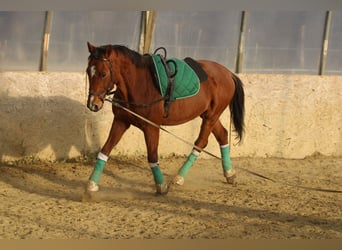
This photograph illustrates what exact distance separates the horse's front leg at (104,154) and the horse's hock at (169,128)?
206 centimetres

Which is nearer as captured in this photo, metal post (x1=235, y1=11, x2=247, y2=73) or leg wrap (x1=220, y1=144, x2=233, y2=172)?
leg wrap (x1=220, y1=144, x2=233, y2=172)

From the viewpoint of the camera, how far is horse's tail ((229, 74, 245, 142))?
615 cm

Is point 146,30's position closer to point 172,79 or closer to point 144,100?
point 172,79

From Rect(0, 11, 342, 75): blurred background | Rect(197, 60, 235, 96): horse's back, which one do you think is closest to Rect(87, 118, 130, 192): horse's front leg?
Rect(197, 60, 235, 96): horse's back

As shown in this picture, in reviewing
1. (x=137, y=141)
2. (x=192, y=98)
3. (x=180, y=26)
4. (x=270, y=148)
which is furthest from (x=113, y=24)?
(x=270, y=148)

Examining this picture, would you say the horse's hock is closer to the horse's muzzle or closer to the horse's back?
the horse's back

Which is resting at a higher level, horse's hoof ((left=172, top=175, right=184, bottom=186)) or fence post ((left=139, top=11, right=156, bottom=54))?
fence post ((left=139, top=11, right=156, bottom=54))

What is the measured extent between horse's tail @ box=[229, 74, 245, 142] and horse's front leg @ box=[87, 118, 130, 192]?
1.59m

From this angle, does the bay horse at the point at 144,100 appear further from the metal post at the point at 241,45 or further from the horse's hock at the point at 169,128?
the metal post at the point at 241,45

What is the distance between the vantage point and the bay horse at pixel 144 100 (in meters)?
4.68

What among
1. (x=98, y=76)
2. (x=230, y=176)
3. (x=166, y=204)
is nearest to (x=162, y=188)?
(x=166, y=204)

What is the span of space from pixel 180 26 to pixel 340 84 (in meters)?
2.66

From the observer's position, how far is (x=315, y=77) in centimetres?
782

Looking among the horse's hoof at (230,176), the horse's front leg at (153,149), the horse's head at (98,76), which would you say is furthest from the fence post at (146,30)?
the horse's head at (98,76)
